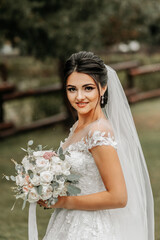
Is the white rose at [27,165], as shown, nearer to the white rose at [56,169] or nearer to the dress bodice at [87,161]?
the white rose at [56,169]

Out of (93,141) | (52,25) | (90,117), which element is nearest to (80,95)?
(90,117)

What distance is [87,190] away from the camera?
235 centimetres

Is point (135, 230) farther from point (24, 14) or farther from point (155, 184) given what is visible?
point (24, 14)

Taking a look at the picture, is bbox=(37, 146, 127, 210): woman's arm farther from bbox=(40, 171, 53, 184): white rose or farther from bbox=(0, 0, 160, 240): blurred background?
bbox=(0, 0, 160, 240): blurred background

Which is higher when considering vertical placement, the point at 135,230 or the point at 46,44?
the point at 46,44

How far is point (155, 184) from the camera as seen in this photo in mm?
6492

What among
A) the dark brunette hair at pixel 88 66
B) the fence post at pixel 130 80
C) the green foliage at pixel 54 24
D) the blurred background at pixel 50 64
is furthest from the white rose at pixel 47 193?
the fence post at pixel 130 80

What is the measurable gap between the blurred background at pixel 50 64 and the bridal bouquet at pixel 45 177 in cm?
236

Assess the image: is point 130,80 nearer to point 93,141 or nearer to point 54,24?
point 54,24

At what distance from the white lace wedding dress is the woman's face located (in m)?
0.10

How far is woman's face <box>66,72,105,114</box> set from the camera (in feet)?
7.54

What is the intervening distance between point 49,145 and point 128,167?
661 cm

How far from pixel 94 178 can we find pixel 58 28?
5993 millimetres

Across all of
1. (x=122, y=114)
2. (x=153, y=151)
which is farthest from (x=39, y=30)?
(x=122, y=114)
